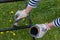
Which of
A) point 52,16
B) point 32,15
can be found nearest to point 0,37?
point 32,15

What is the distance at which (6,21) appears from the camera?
10.9ft

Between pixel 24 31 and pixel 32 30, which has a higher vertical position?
pixel 32 30

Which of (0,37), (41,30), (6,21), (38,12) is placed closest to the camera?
(41,30)

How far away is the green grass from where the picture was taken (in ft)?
9.90

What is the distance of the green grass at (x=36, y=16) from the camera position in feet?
9.90

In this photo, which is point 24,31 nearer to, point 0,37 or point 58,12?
point 0,37

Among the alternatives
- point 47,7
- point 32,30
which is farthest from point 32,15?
point 32,30

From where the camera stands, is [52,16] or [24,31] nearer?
[24,31]

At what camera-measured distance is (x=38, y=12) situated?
141 inches

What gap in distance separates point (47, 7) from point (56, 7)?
0.53ft

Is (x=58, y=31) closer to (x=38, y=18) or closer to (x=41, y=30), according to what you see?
(x=38, y=18)

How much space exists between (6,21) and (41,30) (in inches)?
58.8

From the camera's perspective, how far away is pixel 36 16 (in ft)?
11.4

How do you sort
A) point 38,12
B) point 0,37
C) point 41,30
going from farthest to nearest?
1. point 38,12
2. point 0,37
3. point 41,30
